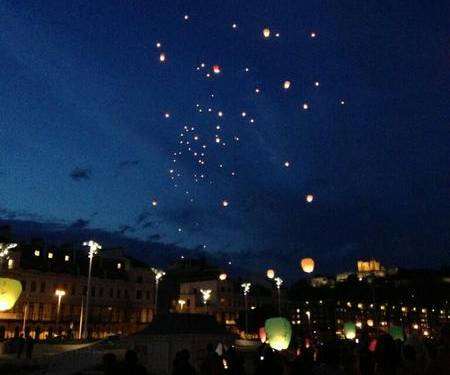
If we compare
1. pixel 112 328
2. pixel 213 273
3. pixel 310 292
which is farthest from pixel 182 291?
pixel 310 292

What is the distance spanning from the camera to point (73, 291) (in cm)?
4997

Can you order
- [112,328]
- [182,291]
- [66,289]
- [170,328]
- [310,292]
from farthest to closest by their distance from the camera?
[310,292]
[182,291]
[112,328]
[66,289]
[170,328]

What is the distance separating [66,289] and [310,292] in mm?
51381

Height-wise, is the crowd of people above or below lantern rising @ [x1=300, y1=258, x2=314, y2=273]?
below

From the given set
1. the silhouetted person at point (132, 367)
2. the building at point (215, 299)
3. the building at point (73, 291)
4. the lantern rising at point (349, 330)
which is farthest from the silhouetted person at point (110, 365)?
the building at point (215, 299)

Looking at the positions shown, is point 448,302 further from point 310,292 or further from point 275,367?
point 275,367

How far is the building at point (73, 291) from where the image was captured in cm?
4491

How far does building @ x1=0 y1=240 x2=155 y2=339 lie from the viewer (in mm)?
44906

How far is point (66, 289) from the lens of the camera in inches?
1938

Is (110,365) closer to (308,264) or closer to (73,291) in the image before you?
(308,264)

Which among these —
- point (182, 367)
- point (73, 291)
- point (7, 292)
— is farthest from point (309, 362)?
point (73, 291)

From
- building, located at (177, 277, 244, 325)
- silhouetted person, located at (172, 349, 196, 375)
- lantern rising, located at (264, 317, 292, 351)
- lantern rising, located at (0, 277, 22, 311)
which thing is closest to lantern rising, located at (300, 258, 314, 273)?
lantern rising, located at (264, 317, 292, 351)

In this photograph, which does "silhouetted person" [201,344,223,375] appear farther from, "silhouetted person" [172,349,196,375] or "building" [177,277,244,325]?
"building" [177,277,244,325]

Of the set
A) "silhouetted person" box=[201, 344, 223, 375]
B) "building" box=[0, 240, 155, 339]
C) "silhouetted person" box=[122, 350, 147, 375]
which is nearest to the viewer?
"silhouetted person" box=[122, 350, 147, 375]
